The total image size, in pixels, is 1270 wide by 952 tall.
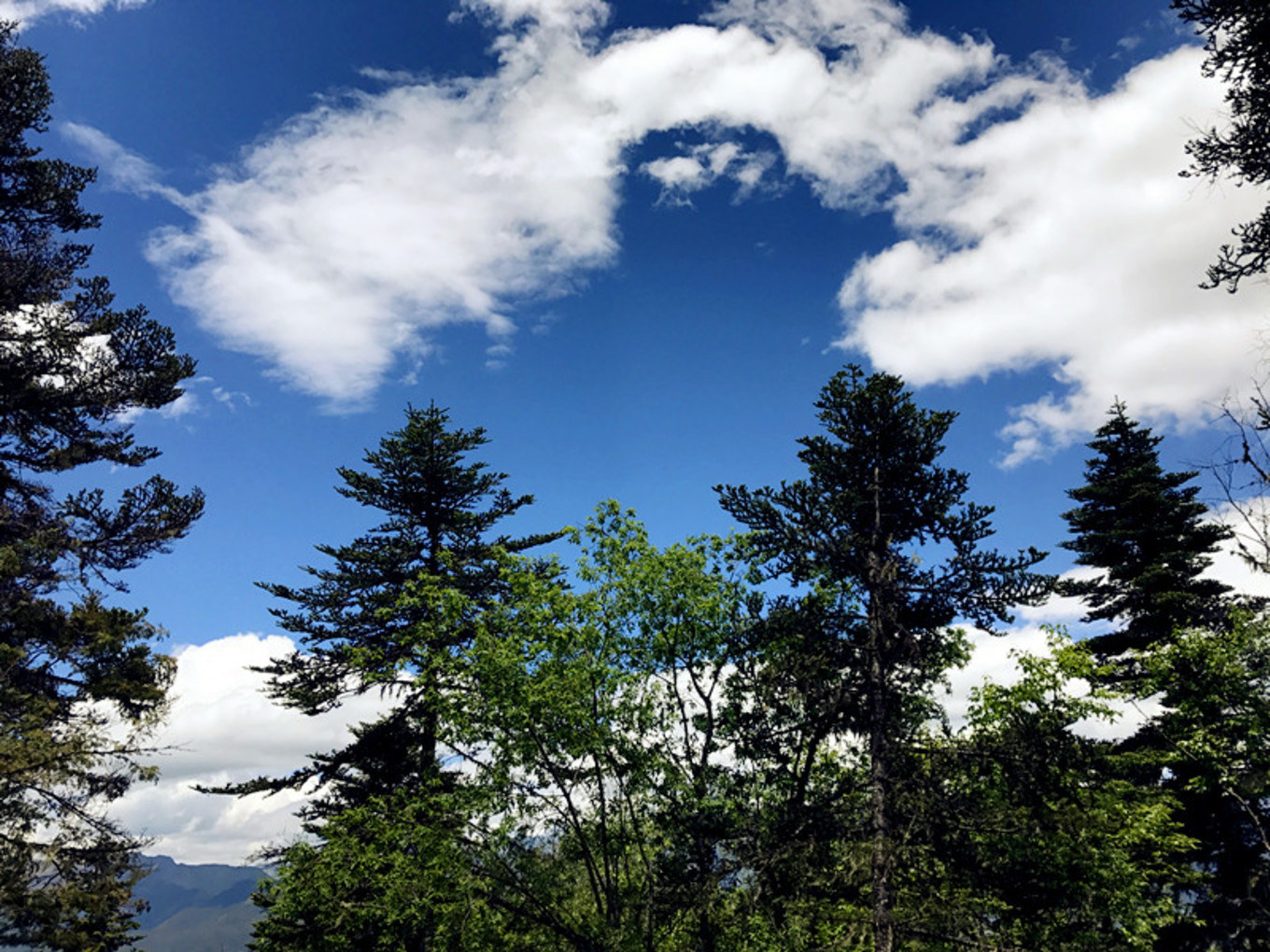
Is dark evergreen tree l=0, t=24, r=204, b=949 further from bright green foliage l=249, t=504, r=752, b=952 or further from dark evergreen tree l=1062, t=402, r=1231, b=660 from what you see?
dark evergreen tree l=1062, t=402, r=1231, b=660

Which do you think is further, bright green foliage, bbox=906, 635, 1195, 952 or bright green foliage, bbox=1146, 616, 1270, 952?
bright green foliage, bbox=1146, 616, 1270, 952

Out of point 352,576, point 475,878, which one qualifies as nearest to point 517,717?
point 475,878

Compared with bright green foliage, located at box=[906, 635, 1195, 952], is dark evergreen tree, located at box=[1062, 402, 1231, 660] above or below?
above

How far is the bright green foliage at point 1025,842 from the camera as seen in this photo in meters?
15.3

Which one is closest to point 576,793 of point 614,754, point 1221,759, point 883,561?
point 614,754

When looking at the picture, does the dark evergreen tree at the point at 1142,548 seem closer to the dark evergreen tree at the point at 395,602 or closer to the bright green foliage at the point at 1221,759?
the bright green foliage at the point at 1221,759

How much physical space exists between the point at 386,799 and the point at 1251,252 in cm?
2470

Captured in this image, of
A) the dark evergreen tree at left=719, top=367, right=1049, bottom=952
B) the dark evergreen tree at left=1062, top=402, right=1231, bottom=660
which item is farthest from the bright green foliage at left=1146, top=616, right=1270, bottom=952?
the dark evergreen tree at left=719, top=367, right=1049, bottom=952

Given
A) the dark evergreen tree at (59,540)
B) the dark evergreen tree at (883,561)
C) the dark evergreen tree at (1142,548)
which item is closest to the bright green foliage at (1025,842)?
the dark evergreen tree at (883,561)

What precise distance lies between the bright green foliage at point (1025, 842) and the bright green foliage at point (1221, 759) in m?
3.75

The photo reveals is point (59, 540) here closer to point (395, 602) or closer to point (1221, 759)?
point (395, 602)

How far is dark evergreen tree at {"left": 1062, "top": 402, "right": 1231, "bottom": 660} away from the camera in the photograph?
24.7 metres

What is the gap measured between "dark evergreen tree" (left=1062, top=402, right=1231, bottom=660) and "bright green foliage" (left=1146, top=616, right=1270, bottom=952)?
4.69 ft

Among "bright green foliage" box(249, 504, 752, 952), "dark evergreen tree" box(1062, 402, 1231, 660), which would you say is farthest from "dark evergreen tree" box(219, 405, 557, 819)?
"dark evergreen tree" box(1062, 402, 1231, 660)
